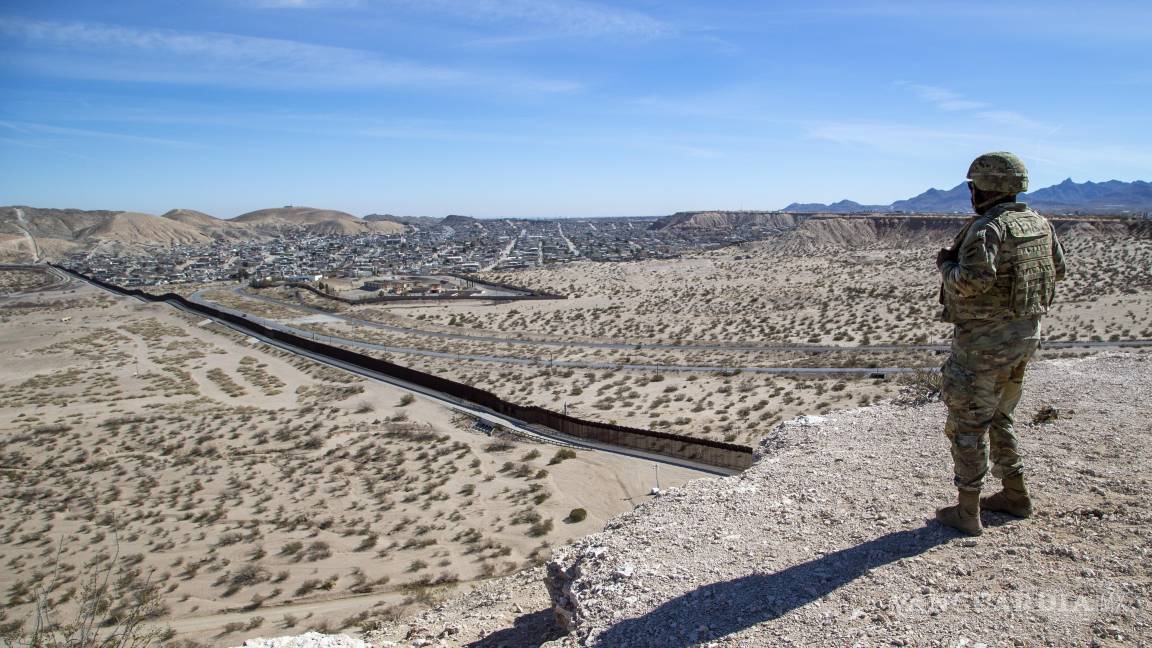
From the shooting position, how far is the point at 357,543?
1466 cm

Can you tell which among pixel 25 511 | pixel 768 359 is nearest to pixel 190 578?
pixel 25 511

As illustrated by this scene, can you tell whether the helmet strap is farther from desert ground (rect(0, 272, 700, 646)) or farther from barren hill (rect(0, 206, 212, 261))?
barren hill (rect(0, 206, 212, 261))

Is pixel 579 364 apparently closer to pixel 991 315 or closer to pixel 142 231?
pixel 991 315

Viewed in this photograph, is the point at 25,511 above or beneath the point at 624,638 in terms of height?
beneath

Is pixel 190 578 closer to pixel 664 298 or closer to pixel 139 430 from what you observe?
pixel 139 430

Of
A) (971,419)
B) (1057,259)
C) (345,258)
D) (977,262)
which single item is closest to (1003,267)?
(977,262)

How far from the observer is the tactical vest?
5.23 meters

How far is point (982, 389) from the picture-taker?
5414mm

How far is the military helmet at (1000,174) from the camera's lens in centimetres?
539

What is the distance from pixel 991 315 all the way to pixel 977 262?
1.57 feet

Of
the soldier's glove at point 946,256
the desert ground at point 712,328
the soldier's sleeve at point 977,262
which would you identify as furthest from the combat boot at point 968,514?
the desert ground at point 712,328

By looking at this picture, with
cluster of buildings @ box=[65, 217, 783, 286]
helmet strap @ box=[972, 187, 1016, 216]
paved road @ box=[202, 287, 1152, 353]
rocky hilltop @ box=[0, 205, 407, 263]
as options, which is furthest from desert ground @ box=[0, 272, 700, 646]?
rocky hilltop @ box=[0, 205, 407, 263]

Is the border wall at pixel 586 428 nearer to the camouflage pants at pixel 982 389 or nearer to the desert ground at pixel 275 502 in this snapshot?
the desert ground at pixel 275 502

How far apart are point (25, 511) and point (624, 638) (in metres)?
20.2
